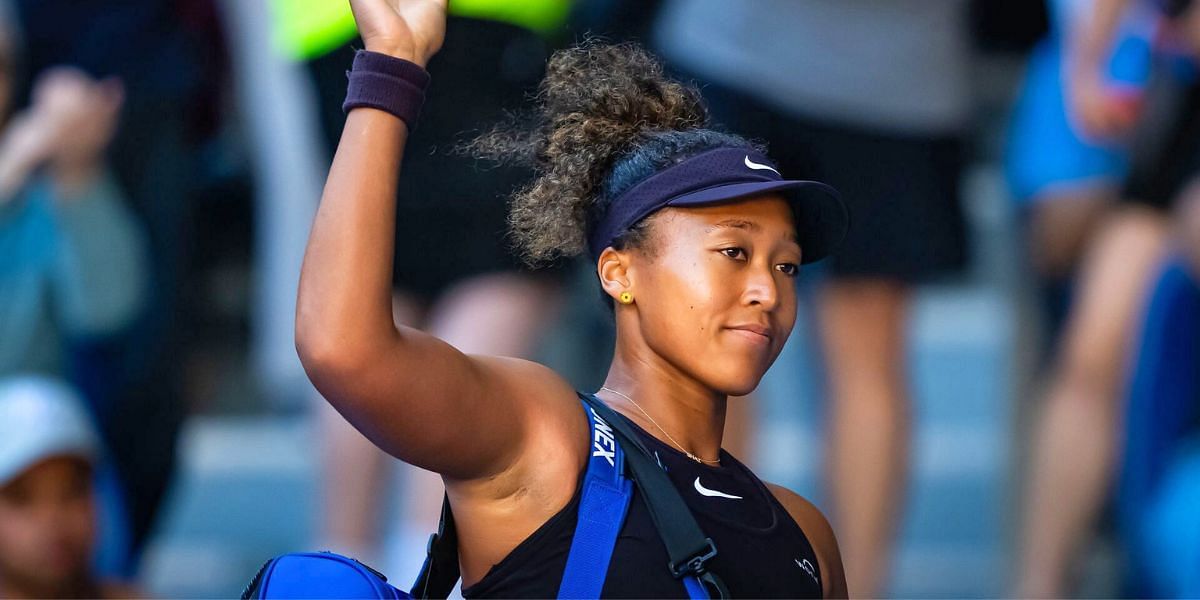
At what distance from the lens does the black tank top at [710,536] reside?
2.10 m

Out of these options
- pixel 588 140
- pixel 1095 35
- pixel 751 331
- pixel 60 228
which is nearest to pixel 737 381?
pixel 751 331

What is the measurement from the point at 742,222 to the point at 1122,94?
89.1 inches

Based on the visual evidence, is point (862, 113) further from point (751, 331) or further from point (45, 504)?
point (45, 504)

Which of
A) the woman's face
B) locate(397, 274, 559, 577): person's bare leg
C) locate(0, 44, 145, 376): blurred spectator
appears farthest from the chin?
locate(0, 44, 145, 376): blurred spectator

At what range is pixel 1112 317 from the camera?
166 inches

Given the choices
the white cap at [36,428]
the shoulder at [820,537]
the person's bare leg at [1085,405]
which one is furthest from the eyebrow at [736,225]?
the white cap at [36,428]

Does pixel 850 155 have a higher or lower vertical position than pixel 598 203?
higher

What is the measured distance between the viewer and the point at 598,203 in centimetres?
249

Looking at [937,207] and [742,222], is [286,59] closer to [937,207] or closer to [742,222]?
[937,207]

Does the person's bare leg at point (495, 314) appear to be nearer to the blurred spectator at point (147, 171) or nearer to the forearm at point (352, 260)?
the blurred spectator at point (147, 171)

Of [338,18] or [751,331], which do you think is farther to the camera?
[338,18]

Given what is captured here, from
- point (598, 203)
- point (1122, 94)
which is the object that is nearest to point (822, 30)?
point (1122, 94)

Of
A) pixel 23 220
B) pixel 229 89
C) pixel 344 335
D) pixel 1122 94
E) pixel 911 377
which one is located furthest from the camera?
pixel 229 89

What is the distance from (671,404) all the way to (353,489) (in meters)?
1.57
